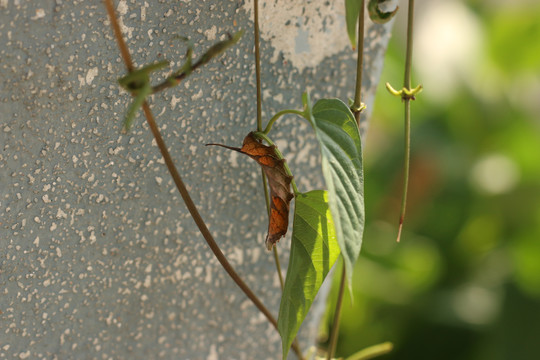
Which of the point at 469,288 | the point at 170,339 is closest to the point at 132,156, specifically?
the point at 170,339

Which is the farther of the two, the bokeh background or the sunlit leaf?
the bokeh background

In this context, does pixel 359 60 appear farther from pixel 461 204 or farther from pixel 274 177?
pixel 461 204

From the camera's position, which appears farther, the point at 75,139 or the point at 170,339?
the point at 170,339

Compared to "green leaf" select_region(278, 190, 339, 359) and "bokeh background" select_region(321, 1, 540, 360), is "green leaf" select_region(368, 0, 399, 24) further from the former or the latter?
"bokeh background" select_region(321, 1, 540, 360)

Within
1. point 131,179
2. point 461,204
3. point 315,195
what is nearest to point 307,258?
point 315,195

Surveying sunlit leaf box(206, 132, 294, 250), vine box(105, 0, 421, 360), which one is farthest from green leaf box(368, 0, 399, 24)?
sunlit leaf box(206, 132, 294, 250)

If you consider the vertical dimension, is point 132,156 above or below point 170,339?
above

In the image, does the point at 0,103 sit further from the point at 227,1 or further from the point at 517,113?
the point at 517,113
